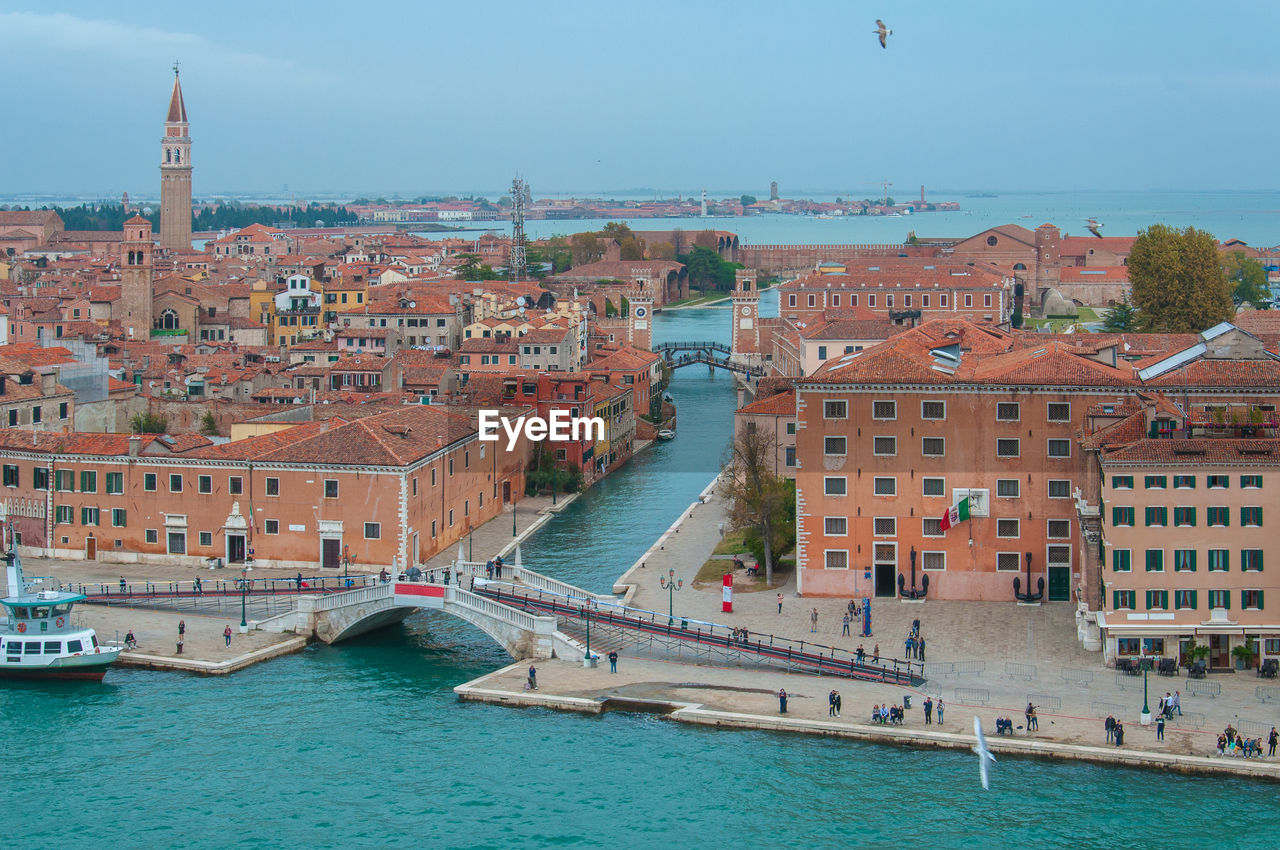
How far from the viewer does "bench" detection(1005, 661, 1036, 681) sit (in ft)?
88.8

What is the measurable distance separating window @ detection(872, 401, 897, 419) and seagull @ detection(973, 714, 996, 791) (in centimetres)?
825

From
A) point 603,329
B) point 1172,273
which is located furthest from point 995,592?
point 603,329

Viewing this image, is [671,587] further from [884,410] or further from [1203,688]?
[1203,688]

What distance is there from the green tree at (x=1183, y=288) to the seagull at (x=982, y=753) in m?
42.4

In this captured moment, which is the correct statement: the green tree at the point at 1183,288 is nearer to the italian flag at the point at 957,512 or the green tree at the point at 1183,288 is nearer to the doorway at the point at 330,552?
the italian flag at the point at 957,512

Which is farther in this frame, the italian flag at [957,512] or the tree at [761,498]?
the tree at [761,498]

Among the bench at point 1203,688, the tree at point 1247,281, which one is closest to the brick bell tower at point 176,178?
the tree at point 1247,281

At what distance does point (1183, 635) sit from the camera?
89.7 feet

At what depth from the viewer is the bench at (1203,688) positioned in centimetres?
2608

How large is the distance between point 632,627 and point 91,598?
34.5ft

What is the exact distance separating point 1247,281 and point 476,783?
72490mm

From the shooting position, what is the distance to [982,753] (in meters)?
22.4

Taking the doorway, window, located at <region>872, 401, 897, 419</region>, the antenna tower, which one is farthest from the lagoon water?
the antenna tower

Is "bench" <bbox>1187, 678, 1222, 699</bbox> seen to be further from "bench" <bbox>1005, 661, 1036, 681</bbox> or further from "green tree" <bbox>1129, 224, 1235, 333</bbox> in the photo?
"green tree" <bbox>1129, 224, 1235, 333</bbox>
